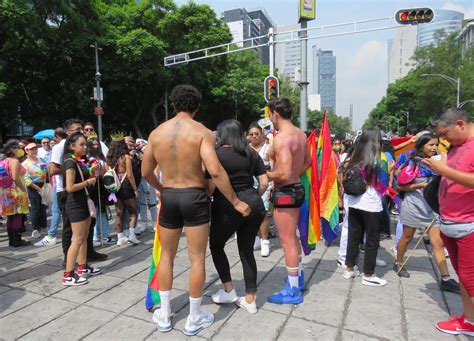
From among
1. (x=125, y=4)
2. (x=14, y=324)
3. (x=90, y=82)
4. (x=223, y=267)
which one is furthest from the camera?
(x=125, y=4)

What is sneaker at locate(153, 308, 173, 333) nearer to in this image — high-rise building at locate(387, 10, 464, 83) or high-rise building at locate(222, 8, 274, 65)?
high-rise building at locate(222, 8, 274, 65)

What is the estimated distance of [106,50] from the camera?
76.8 ft

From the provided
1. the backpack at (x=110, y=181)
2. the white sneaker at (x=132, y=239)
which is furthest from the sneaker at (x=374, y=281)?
the backpack at (x=110, y=181)

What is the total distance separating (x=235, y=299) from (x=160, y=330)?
78cm

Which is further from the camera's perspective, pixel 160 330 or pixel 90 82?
pixel 90 82

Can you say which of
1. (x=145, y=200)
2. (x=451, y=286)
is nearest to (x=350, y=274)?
(x=451, y=286)

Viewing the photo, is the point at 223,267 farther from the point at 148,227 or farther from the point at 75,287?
the point at 148,227

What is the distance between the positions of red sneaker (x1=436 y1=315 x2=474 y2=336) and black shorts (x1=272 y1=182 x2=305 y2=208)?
1.62 meters

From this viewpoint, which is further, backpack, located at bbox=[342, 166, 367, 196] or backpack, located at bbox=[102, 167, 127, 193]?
backpack, located at bbox=[102, 167, 127, 193]

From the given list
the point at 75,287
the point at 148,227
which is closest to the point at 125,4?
the point at 148,227

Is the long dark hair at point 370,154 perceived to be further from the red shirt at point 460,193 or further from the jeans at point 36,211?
the jeans at point 36,211

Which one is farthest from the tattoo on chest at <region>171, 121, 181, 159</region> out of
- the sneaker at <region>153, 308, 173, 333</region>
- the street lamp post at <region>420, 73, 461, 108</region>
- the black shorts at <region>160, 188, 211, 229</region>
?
the street lamp post at <region>420, 73, 461, 108</region>

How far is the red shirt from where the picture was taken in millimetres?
2666

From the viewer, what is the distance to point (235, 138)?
313 centimetres
